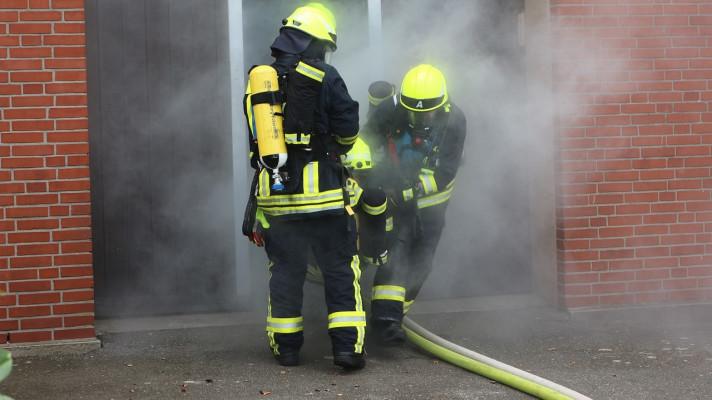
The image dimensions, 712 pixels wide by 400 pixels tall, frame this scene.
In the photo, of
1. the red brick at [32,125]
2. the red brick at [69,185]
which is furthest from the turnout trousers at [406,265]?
the red brick at [32,125]

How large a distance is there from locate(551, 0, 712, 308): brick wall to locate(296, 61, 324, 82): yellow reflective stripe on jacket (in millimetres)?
2023

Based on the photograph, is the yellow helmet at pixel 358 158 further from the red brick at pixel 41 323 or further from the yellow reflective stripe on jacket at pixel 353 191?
the red brick at pixel 41 323

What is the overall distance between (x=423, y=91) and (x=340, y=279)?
1238 mm

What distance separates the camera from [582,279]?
20.9 feet

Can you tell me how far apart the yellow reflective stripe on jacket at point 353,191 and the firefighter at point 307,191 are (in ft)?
0.26

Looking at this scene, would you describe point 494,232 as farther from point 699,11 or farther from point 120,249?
point 120,249

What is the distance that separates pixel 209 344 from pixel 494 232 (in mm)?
2368

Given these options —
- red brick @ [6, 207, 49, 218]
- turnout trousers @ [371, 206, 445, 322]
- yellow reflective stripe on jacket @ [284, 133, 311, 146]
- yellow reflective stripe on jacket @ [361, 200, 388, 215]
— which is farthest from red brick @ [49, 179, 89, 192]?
turnout trousers @ [371, 206, 445, 322]

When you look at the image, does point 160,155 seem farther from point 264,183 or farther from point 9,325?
point 264,183

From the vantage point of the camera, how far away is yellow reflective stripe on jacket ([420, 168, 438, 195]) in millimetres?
5699

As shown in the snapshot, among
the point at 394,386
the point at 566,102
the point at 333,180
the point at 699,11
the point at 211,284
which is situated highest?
the point at 699,11

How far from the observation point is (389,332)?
5.45m

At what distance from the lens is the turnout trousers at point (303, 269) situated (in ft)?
16.7

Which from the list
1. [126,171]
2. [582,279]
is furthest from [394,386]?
[126,171]
